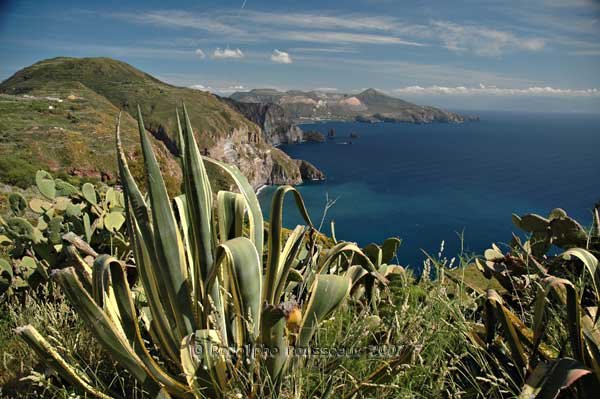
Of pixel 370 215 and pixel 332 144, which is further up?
pixel 332 144

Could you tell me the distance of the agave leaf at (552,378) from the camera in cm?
133

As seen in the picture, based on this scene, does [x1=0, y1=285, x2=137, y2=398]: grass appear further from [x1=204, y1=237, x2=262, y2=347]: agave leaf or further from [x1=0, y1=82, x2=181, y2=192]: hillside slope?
[x1=0, y1=82, x2=181, y2=192]: hillside slope

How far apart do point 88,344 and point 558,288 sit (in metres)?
2.11

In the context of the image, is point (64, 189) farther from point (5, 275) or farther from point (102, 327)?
point (102, 327)

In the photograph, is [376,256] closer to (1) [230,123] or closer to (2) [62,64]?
(1) [230,123]

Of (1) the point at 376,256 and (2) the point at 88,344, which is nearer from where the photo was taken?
(2) the point at 88,344

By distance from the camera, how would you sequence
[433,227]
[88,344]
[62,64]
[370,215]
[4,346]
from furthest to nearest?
1. [62,64]
2. [370,215]
3. [433,227]
4. [4,346]
5. [88,344]

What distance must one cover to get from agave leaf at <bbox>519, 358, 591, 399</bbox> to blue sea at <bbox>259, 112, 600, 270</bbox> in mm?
32978

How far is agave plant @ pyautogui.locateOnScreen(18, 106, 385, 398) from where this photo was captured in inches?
60.7

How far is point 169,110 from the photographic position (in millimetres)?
97500

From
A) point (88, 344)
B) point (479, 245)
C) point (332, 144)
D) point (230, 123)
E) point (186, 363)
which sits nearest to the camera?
point (186, 363)

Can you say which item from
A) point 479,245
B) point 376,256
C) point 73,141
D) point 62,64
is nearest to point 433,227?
point 479,245

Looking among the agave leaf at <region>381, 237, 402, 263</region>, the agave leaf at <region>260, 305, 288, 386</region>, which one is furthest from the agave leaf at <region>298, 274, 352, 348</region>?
the agave leaf at <region>381, 237, 402, 263</region>

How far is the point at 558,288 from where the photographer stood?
1618 mm
